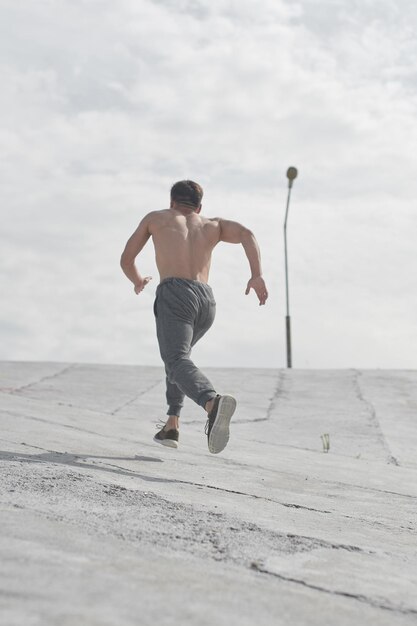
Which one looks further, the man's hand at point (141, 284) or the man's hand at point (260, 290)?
the man's hand at point (141, 284)

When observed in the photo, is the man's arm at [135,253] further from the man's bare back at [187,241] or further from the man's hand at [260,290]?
the man's hand at [260,290]

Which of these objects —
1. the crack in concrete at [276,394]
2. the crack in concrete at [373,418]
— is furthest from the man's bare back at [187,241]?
the crack in concrete at [276,394]

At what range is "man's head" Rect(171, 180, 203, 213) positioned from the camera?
546 cm

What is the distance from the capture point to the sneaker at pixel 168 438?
546cm

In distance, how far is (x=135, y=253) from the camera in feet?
17.9

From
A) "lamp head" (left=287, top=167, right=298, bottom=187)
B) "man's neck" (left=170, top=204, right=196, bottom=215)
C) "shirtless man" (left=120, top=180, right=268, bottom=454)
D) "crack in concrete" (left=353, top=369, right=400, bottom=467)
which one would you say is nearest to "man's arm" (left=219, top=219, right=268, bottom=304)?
"shirtless man" (left=120, top=180, right=268, bottom=454)

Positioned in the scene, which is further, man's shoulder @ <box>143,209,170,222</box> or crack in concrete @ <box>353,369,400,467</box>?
crack in concrete @ <box>353,369,400,467</box>

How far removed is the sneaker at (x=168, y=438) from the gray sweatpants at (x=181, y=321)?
33 cm

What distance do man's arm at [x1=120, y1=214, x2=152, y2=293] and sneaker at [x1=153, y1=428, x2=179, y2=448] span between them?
0.87m

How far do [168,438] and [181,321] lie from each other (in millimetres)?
777

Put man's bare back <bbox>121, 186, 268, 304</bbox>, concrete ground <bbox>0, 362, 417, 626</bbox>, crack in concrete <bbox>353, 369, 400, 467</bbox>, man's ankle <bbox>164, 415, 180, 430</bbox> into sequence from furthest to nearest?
crack in concrete <bbox>353, 369, 400, 467</bbox>, man's ankle <bbox>164, 415, 180, 430</bbox>, man's bare back <bbox>121, 186, 268, 304</bbox>, concrete ground <bbox>0, 362, 417, 626</bbox>

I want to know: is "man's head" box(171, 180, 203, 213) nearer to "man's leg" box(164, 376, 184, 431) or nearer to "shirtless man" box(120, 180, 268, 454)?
"shirtless man" box(120, 180, 268, 454)

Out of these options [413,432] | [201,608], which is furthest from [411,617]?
[413,432]

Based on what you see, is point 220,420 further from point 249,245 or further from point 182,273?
point 249,245
